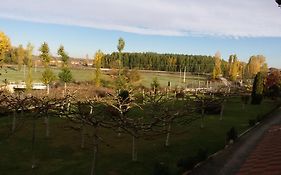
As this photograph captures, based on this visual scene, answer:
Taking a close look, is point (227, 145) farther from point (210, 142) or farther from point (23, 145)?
point (23, 145)

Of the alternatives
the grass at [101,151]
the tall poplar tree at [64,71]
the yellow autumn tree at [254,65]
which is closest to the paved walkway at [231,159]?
the grass at [101,151]

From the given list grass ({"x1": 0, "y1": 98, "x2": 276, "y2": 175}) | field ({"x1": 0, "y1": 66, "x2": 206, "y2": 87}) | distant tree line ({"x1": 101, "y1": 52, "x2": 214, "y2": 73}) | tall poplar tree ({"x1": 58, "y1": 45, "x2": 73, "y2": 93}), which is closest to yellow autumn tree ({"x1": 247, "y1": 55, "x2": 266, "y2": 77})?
field ({"x1": 0, "y1": 66, "x2": 206, "y2": 87})

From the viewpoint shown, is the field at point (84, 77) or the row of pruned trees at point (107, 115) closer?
the row of pruned trees at point (107, 115)

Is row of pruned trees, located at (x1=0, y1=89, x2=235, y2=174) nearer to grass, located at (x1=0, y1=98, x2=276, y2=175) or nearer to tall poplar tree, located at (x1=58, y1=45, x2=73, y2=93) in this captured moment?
grass, located at (x1=0, y1=98, x2=276, y2=175)

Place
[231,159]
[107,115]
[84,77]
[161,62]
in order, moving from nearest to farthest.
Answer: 1. [107,115]
2. [231,159]
3. [84,77]
4. [161,62]

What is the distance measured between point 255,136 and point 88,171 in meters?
15.1

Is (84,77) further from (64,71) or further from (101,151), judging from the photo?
(101,151)

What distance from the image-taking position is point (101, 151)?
23.8 m

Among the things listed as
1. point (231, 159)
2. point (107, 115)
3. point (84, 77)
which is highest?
point (107, 115)

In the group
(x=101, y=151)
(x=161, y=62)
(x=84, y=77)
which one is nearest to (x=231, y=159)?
(x=101, y=151)

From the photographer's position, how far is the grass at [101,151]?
19.9 metres

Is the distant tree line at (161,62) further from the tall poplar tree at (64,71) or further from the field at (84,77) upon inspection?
the tall poplar tree at (64,71)

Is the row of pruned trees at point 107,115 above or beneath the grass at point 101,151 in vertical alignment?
above

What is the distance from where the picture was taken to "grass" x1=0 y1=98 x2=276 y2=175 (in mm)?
19891
